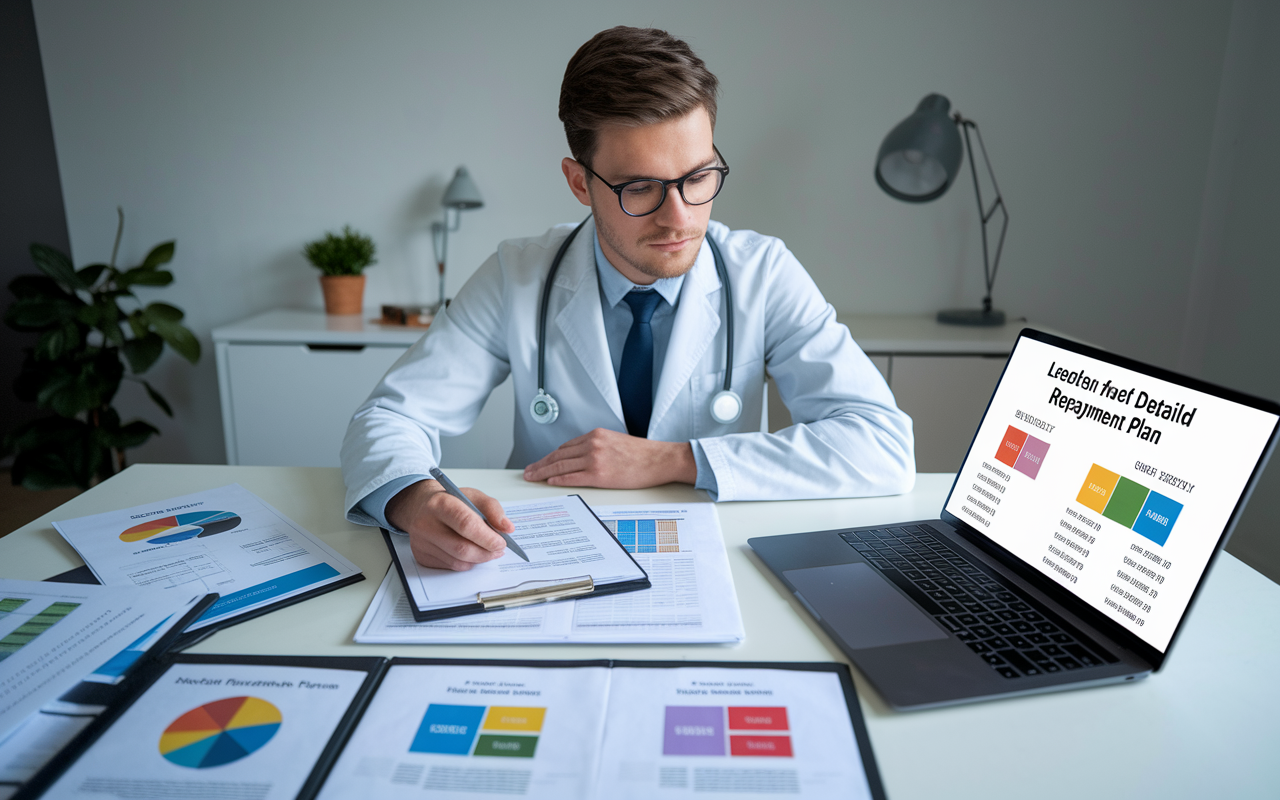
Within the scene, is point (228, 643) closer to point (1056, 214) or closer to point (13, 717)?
point (13, 717)

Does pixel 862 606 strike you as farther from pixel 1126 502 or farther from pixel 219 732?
pixel 219 732

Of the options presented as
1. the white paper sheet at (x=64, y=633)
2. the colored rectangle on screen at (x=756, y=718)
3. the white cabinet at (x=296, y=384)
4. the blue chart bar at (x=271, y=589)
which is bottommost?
the white cabinet at (x=296, y=384)

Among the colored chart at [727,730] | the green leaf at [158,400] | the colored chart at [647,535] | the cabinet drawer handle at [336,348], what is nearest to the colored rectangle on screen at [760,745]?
the colored chart at [727,730]

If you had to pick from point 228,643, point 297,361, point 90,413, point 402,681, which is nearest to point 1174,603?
point 402,681

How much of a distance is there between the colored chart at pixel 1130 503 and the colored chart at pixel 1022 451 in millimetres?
68

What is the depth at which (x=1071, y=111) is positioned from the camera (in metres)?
2.56

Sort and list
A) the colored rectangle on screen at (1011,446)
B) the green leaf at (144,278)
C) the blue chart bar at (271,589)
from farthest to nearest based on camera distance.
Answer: the green leaf at (144,278) < the colored rectangle on screen at (1011,446) < the blue chart bar at (271,589)

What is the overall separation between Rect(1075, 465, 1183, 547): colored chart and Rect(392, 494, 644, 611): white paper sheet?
0.44 m

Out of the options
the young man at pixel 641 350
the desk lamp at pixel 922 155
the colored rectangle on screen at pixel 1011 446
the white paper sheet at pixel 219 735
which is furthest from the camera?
the desk lamp at pixel 922 155

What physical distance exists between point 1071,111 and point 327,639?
2852 mm

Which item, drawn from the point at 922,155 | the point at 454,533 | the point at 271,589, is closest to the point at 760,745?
the point at 454,533

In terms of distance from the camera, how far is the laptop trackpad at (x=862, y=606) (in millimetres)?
664

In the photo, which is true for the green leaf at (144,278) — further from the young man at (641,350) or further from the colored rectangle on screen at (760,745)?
the colored rectangle on screen at (760,745)

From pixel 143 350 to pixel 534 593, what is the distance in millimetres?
2323
